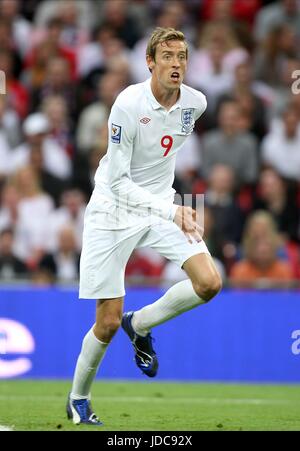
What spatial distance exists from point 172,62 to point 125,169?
79cm

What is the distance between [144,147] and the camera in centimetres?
769

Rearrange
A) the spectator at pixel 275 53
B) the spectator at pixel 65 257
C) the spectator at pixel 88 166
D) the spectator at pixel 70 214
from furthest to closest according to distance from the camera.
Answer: the spectator at pixel 275 53
the spectator at pixel 88 166
the spectator at pixel 70 214
the spectator at pixel 65 257

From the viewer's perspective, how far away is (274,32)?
14.8 metres

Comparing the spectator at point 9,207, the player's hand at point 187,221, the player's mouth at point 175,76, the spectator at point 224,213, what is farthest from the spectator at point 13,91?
the player's hand at point 187,221

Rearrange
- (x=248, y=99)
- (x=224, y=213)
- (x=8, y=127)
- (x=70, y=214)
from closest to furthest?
(x=224, y=213) < (x=70, y=214) < (x=8, y=127) < (x=248, y=99)

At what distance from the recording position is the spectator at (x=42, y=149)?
13.2m

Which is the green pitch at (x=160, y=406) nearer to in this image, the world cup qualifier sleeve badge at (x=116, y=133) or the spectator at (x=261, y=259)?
the spectator at (x=261, y=259)

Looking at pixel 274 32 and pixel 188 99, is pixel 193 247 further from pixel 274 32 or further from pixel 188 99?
pixel 274 32

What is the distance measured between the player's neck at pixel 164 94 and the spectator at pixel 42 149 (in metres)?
5.52

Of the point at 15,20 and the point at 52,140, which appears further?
the point at 15,20

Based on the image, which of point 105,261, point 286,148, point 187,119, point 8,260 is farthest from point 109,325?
point 286,148

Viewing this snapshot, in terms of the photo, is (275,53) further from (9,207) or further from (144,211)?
(144,211)
